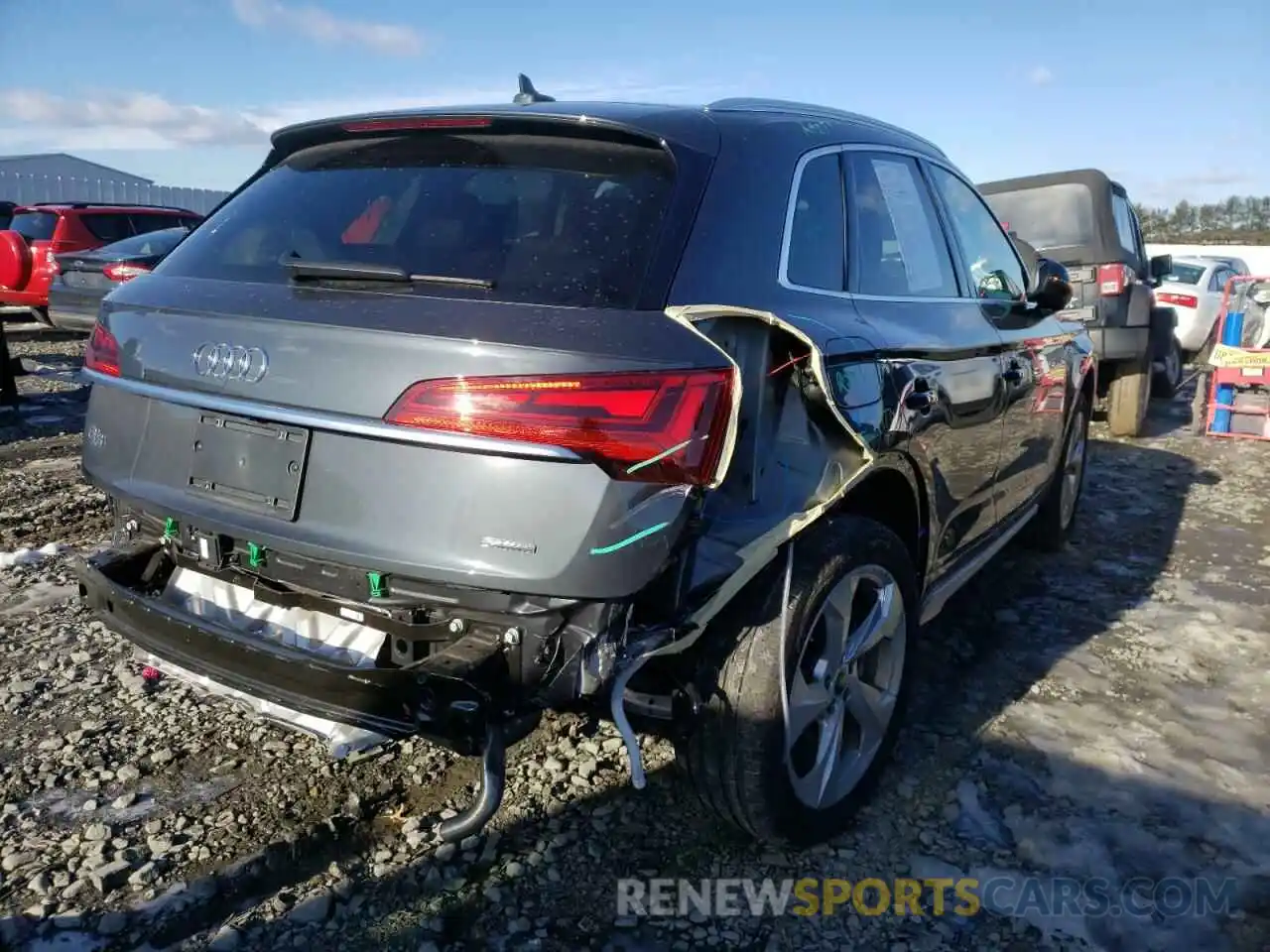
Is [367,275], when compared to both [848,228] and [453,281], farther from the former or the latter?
[848,228]

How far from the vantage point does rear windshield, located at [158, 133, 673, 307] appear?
2076 mm

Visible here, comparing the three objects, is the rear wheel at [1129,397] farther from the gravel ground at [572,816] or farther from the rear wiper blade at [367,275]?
the rear wiper blade at [367,275]

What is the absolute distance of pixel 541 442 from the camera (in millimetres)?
1867

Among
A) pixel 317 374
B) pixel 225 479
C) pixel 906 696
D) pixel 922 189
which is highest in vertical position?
pixel 922 189

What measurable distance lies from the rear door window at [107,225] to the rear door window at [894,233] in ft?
41.7

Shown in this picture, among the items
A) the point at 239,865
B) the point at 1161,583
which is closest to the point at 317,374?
the point at 239,865

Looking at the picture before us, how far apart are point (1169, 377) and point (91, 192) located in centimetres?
3038

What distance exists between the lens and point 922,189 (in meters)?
3.37

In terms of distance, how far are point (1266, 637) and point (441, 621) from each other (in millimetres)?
3672

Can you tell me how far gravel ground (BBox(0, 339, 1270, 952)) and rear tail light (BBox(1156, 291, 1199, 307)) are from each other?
32.8 ft

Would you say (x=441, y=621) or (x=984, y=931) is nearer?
(x=441, y=621)

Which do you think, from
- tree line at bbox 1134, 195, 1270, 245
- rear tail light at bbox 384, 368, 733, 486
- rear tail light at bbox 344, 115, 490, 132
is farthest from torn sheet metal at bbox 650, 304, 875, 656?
tree line at bbox 1134, 195, 1270, 245

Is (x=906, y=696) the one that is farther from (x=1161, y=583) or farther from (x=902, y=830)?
(x=1161, y=583)

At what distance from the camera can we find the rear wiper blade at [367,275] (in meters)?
2.08
